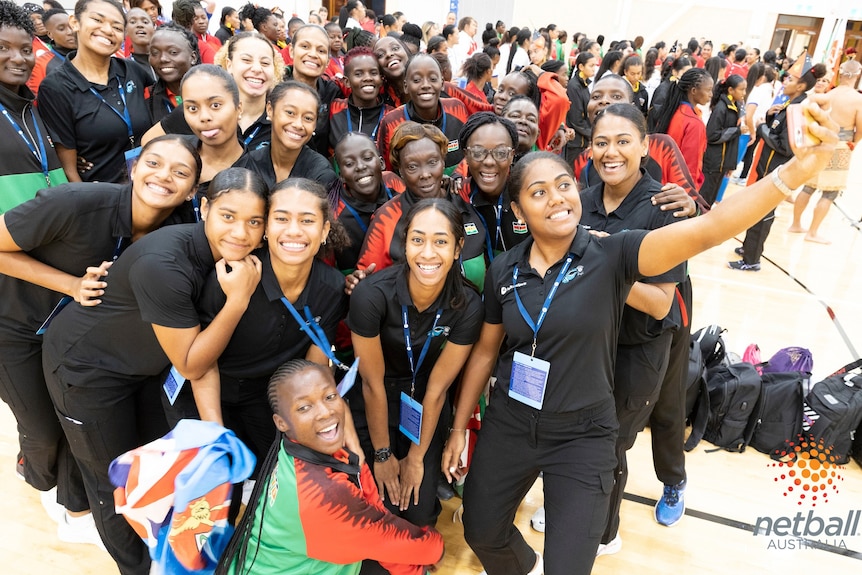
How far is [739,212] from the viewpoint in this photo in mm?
1578

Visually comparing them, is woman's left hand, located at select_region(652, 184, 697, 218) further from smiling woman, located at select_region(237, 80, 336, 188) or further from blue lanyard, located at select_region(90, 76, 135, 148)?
blue lanyard, located at select_region(90, 76, 135, 148)

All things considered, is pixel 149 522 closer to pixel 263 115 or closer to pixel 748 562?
pixel 263 115

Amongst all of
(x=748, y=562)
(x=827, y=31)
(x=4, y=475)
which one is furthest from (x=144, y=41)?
(x=827, y=31)

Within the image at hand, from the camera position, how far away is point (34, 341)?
2.47 metres

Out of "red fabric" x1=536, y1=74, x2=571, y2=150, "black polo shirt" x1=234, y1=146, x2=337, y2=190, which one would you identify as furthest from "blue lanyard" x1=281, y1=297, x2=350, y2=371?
"red fabric" x1=536, y1=74, x2=571, y2=150

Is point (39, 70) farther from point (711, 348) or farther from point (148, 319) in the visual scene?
point (711, 348)

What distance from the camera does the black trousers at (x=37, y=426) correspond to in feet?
8.11

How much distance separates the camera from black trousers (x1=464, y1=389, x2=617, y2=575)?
208cm

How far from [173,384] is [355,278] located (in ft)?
2.73

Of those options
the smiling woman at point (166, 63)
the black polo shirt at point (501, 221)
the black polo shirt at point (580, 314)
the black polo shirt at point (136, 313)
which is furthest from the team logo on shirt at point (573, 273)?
the smiling woman at point (166, 63)

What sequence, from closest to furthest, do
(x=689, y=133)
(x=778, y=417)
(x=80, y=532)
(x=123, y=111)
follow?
(x=80, y=532), (x=123, y=111), (x=778, y=417), (x=689, y=133)

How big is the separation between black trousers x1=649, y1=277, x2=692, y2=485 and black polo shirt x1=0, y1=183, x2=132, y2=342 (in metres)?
2.31

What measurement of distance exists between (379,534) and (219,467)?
Result: 1.95 feet

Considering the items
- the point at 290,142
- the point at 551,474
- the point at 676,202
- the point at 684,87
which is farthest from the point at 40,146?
the point at 684,87
